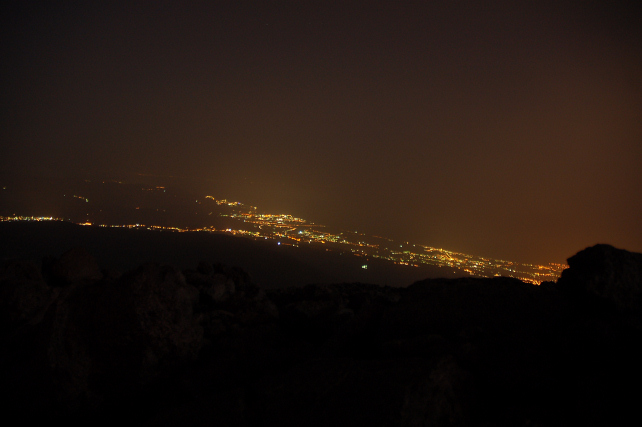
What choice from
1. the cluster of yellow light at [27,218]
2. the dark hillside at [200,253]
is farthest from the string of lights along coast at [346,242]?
the dark hillside at [200,253]

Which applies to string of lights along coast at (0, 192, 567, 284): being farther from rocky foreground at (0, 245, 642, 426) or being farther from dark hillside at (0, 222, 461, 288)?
rocky foreground at (0, 245, 642, 426)

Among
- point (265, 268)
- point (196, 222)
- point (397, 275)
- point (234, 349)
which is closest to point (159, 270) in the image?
point (234, 349)

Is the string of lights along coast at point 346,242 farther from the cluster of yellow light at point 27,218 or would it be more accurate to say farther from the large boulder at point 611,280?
the large boulder at point 611,280

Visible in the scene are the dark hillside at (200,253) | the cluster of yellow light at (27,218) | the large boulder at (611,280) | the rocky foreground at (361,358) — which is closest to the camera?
the rocky foreground at (361,358)

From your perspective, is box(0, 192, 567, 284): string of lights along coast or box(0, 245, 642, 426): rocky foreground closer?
box(0, 245, 642, 426): rocky foreground

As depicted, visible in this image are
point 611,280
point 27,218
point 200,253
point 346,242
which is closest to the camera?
point 611,280

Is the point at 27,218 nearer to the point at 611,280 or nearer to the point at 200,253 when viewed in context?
the point at 200,253

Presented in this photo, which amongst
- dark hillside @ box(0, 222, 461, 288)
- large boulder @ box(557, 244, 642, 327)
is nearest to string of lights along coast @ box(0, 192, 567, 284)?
dark hillside @ box(0, 222, 461, 288)

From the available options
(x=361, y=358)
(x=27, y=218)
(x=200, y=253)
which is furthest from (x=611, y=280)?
(x=27, y=218)
